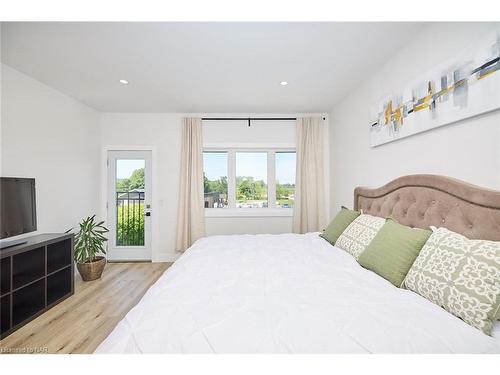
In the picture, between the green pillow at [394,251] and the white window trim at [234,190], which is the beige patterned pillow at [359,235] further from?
the white window trim at [234,190]

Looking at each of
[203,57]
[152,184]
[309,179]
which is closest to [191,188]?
[152,184]

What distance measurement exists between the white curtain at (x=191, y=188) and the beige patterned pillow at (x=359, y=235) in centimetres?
234

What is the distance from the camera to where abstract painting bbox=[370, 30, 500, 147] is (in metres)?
1.24

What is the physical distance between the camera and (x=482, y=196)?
4.05 ft

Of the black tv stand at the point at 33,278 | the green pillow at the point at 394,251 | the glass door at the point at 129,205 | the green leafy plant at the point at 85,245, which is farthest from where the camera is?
the glass door at the point at 129,205

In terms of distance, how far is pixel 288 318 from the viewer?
930 mm

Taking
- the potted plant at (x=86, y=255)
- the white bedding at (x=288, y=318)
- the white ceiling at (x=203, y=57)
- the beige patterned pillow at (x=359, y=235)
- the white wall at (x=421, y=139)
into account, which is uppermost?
the white ceiling at (x=203, y=57)

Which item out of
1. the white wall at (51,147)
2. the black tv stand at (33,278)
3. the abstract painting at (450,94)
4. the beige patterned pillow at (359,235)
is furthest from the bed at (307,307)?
the white wall at (51,147)

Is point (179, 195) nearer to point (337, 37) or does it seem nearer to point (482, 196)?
point (337, 37)

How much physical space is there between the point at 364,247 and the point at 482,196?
30.6 inches

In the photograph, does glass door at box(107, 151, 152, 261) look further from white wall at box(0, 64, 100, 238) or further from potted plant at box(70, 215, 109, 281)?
potted plant at box(70, 215, 109, 281)

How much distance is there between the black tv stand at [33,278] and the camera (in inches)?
74.7

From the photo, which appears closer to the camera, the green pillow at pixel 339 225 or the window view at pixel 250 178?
the green pillow at pixel 339 225
